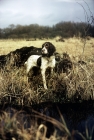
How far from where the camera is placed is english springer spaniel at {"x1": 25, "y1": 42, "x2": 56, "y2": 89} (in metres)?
6.88

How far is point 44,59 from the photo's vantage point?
698 cm

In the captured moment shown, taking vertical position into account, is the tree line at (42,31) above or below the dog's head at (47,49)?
above

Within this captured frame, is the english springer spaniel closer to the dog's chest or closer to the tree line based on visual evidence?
the dog's chest

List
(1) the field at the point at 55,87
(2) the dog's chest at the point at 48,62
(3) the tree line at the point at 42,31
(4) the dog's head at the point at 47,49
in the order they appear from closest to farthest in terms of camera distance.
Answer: (1) the field at the point at 55,87, (4) the dog's head at the point at 47,49, (2) the dog's chest at the point at 48,62, (3) the tree line at the point at 42,31

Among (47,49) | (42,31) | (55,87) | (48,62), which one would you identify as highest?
(42,31)

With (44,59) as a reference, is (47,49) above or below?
above

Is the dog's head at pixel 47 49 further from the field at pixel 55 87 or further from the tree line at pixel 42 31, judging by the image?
the tree line at pixel 42 31

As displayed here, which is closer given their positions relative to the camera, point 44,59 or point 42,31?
point 44,59

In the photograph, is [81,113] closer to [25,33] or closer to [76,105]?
[76,105]

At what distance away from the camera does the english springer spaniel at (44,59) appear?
22.6 ft

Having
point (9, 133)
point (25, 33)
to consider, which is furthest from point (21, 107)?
point (25, 33)

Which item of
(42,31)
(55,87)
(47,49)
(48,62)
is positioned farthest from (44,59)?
(42,31)

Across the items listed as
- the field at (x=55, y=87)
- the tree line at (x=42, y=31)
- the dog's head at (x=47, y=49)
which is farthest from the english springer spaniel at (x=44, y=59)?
the tree line at (x=42, y=31)

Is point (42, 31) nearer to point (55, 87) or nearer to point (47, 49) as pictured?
point (47, 49)
